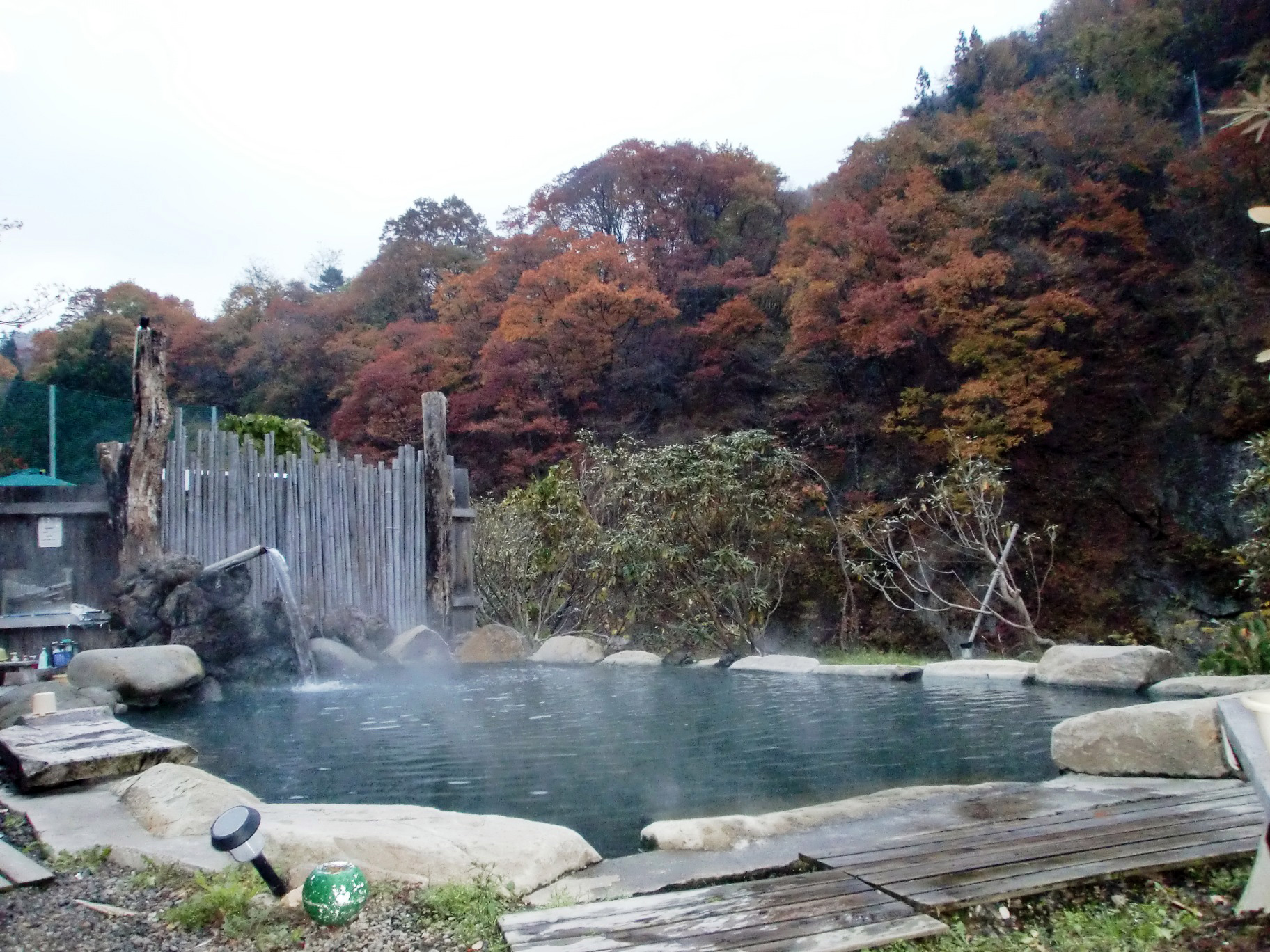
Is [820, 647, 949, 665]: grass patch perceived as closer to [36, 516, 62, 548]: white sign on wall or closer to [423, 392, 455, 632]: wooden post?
[423, 392, 455, 632]: wooden post

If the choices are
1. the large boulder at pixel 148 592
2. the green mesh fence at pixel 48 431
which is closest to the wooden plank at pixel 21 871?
the large boulder at pixel 148 592

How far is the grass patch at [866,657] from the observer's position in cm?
766

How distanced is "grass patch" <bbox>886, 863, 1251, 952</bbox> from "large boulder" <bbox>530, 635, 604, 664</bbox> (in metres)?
→ 6.25

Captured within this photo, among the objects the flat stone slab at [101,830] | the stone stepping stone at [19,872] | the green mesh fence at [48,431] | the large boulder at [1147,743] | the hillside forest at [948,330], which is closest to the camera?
the stone stepping stone at [19,872]

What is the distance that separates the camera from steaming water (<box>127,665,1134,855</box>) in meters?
3.33

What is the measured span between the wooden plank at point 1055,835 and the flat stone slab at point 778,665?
4.47m

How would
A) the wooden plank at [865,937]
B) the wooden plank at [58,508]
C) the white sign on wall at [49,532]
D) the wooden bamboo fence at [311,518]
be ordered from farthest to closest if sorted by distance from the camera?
the wooden bamboo fence at [311,518] → the white sign on wall at [49,532] → the wooden plank at [58,508] → the wooden plank at [865,937]

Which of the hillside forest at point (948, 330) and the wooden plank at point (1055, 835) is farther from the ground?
the hillside forest at point (948, 330)

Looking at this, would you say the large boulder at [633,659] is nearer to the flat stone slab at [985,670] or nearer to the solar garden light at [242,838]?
the flat stone slab at [985,670]

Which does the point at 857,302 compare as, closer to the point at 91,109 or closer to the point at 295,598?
the point at 295,598

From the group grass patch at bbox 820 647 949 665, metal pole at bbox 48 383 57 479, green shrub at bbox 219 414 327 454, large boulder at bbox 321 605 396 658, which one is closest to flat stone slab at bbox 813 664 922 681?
grass patch at bbox 820 647 949 665

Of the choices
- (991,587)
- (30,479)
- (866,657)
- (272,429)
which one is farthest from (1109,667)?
(272,429)

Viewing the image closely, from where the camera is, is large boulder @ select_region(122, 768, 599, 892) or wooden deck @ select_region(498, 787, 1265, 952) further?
large boulder @ select_region(122, 768, 599, 892)

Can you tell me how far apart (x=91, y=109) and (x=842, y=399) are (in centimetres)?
867
